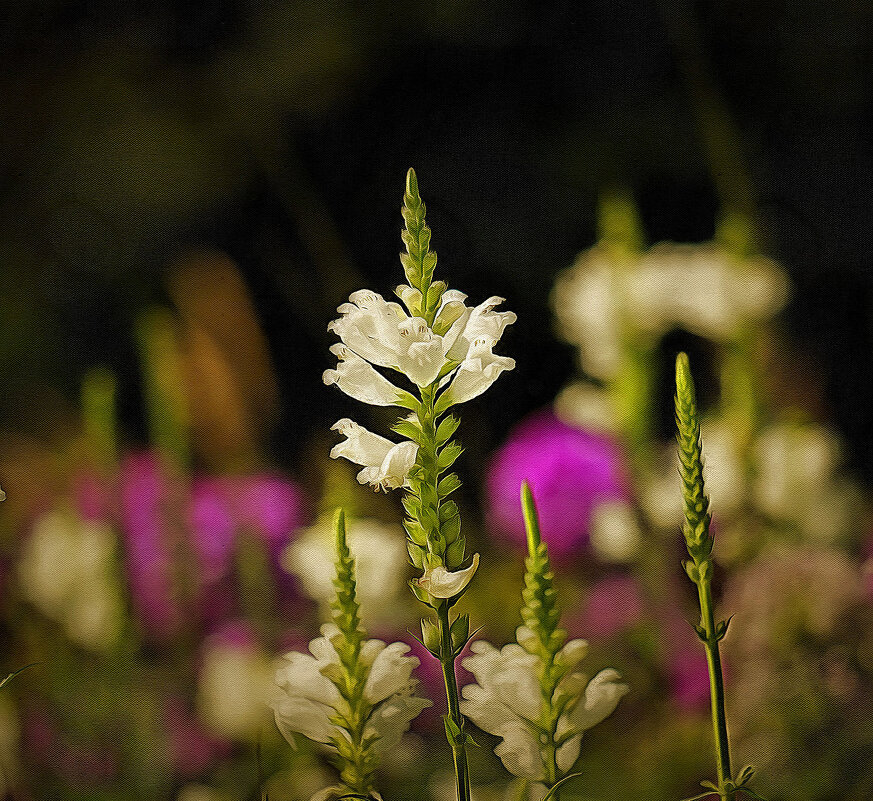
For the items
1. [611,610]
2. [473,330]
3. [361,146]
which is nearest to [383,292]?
[361,146]

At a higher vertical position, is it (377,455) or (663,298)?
(663,298)

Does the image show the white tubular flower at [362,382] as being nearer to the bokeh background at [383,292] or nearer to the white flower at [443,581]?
the white flower at [443,581]

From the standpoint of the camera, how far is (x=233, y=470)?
1.80 feet

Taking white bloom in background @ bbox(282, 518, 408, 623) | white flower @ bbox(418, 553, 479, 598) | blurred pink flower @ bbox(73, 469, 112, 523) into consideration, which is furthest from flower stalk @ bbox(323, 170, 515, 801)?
blurred pink flower @ bbox(73, 469, 112, 523)

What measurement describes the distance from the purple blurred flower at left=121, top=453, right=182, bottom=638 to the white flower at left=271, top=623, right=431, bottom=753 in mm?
315

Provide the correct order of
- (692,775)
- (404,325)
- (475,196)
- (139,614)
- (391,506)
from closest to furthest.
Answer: (404,325), (692,775), (139,614), (391,506), (475,196)

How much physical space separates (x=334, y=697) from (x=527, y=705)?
0.11 feet

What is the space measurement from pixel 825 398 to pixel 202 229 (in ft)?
1.72

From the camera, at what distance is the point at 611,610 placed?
0.48m

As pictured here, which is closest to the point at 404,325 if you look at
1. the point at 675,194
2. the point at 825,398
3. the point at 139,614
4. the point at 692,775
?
the point at 692,775

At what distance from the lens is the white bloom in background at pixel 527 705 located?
0.16 metres

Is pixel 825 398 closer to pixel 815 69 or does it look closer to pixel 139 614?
pixel 815 69

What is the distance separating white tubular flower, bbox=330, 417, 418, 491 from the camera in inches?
5.9

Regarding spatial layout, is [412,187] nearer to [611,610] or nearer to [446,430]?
[446,430]
